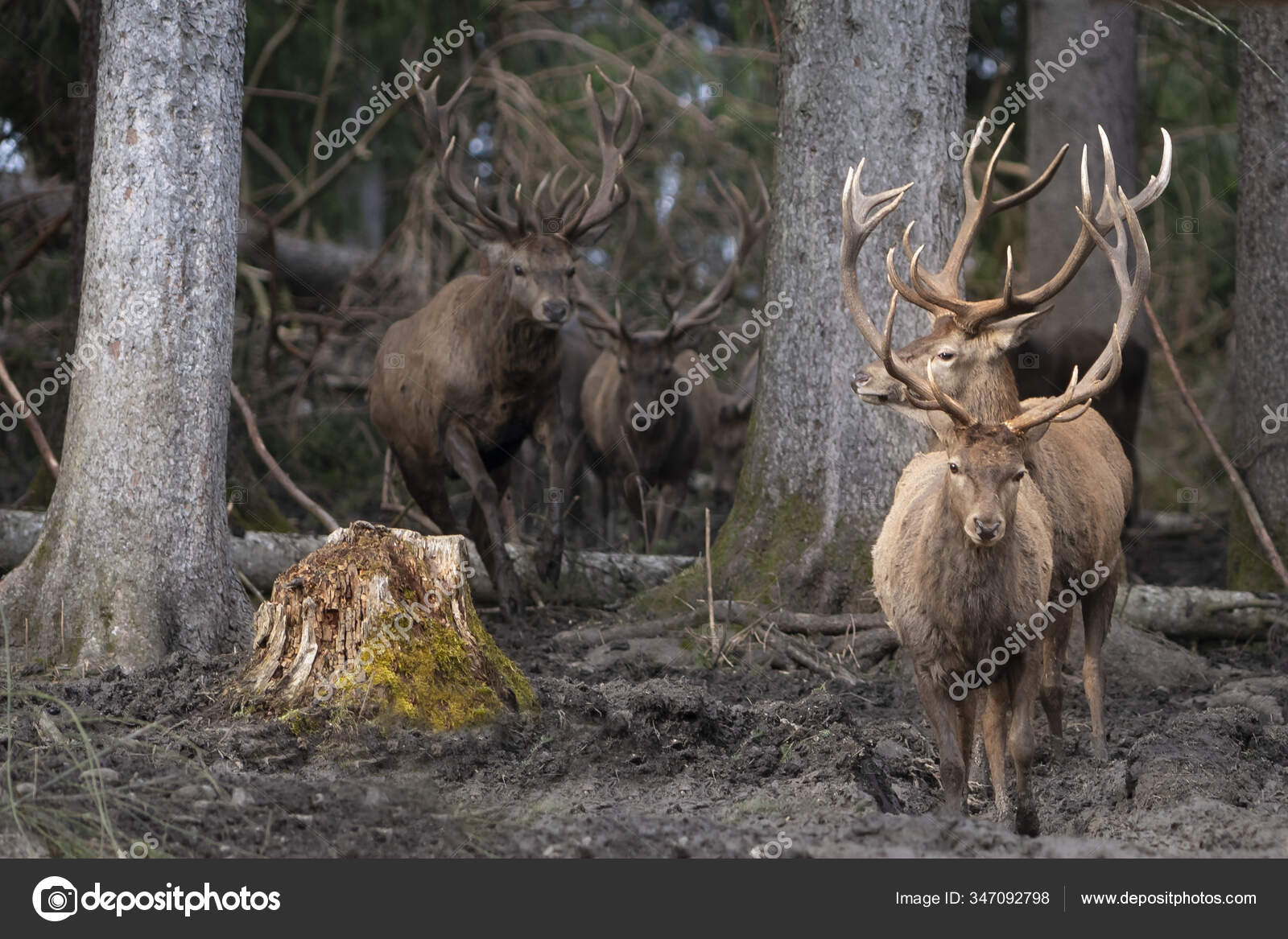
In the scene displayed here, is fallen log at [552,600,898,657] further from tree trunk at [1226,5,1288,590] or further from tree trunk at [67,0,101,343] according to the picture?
tree trunk at [67,0,101,343]

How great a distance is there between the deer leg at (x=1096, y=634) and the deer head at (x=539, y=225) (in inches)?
146

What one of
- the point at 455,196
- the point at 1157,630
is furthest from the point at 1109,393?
the point at 455,196

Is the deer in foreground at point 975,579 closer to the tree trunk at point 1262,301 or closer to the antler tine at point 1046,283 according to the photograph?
the antler tine at point 1046,283

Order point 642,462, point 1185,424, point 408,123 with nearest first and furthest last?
point 642,462 → point 408,123 → point 1185,424

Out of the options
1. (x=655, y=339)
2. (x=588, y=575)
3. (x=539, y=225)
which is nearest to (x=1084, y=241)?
(x=588, y=575)

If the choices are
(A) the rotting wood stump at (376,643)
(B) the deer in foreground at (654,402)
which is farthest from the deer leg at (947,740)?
(B) the deer in foreground at (654,402)

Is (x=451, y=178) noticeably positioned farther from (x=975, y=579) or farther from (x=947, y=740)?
(x=947, y=740)

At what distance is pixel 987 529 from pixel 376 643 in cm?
224

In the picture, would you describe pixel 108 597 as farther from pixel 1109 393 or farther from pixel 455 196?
pixel 1109 393

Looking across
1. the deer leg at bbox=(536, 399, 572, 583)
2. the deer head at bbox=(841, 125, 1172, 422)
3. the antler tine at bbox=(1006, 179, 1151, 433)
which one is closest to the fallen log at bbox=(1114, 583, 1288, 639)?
the deer head at bbox=(841, 125, 1172, 422)

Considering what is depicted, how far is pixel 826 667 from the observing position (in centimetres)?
685

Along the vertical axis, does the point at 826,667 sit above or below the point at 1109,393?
below
